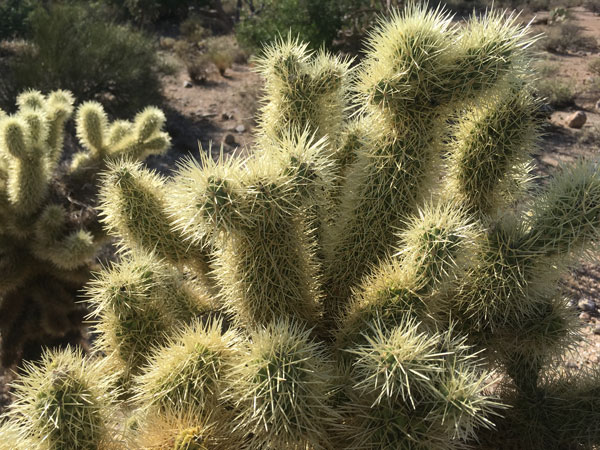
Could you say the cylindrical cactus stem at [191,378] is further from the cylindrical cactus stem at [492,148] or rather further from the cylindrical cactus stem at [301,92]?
the cylindrical cactus stem at [492,148]

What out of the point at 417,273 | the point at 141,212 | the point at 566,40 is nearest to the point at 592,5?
the point at 566,40

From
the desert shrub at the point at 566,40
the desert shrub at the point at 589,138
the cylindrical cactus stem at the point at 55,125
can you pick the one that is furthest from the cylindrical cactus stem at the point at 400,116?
the desert shrub at the point at 566,40

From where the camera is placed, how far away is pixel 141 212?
2.13 metres

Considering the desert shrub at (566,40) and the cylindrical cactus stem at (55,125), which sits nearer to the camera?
the cylindrical cactus stem at (55,125)

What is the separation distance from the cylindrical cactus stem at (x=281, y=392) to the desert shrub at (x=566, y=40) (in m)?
11.9

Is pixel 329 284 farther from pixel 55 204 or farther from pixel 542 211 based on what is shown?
pixel 55 204

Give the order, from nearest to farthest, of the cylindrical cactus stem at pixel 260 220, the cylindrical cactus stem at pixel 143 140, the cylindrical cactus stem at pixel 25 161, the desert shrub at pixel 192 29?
the cylindrical cactus stem at pixel 260 220 → the cylindrical cactus stem at pixel 25 161 → the cylindrical cactus stem at pixel 143 140 → the desert shrub at pixel 192 29

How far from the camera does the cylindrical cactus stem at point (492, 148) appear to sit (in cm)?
189

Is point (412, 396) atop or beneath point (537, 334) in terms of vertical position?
atop

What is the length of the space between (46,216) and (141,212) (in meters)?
1.92

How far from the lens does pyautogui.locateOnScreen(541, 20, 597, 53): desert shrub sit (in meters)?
11.2

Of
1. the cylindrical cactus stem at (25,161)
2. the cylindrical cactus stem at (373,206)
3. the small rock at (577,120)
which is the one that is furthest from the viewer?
the small rock at (577,120)

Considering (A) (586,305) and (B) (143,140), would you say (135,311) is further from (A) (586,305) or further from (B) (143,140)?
(A) (586,305)

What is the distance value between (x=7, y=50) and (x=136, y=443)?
11317mm
